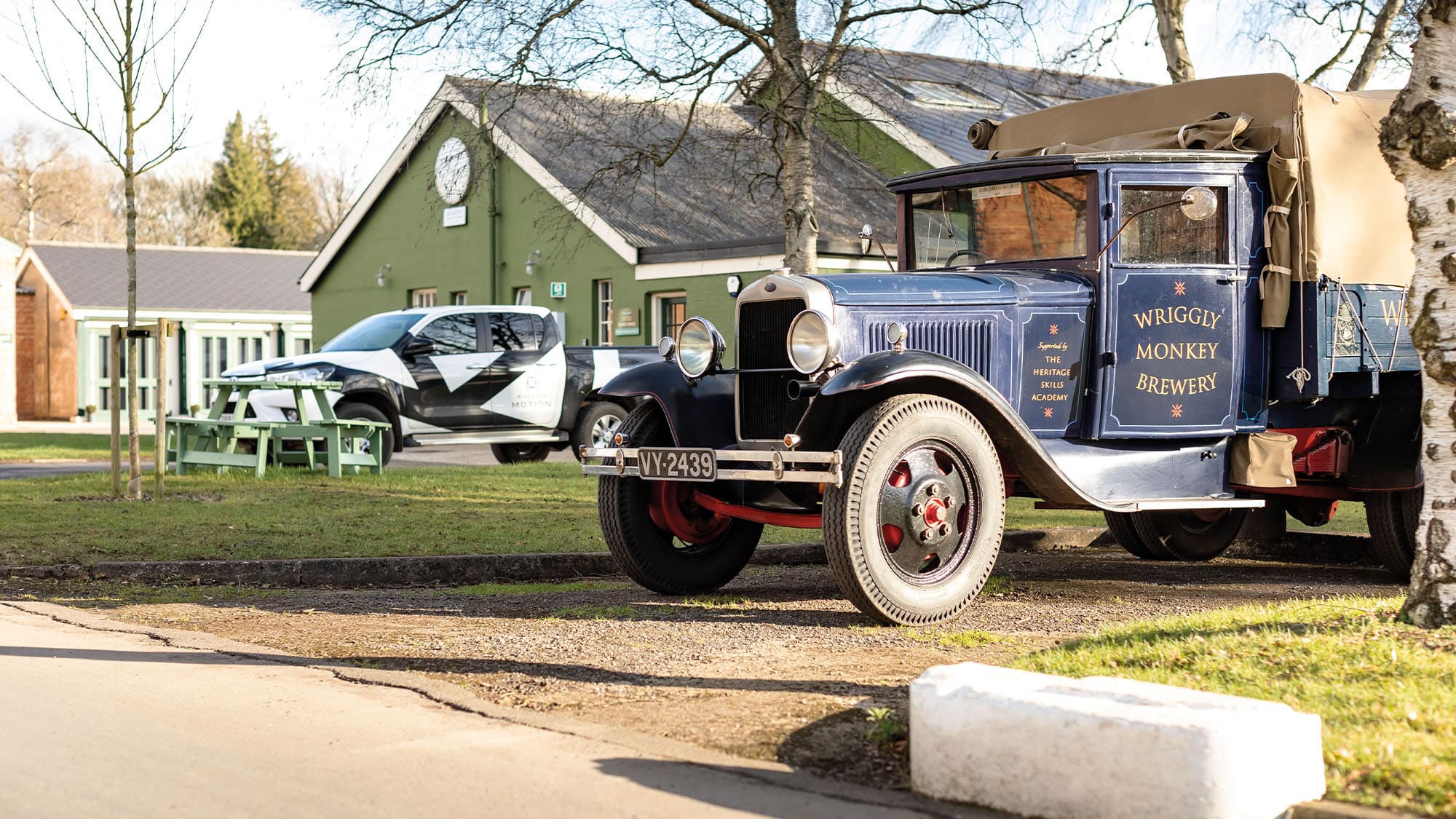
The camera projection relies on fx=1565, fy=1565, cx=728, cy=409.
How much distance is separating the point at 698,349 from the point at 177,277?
3776cm

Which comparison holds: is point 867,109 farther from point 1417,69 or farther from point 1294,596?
point 1417,69

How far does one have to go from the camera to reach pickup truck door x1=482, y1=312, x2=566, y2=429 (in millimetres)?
18594

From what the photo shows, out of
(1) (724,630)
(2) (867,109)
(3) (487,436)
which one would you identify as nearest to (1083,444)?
(1) (724,630)

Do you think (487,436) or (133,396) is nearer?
(133,396)

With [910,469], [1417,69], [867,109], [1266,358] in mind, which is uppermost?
[867,109]

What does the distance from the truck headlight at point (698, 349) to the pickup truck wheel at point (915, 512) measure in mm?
1344

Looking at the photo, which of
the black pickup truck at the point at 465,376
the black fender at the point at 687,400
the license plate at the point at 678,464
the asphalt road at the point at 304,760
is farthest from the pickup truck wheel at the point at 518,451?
the asphalt road at the point at 304,760

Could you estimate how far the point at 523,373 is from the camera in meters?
18.7

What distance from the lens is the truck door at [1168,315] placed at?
894cm

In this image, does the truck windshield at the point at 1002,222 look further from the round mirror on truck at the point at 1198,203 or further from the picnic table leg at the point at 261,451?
the picnic table leg at the point at 261,451

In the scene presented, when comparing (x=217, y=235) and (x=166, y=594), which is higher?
(x=217, y=235)

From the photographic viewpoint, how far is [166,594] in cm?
889

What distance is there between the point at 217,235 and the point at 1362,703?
239ft

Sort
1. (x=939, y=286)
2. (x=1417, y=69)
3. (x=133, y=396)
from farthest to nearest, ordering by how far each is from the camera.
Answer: (x=133, y=396)
(x=939, y=286)
(x=1417, y=69)
